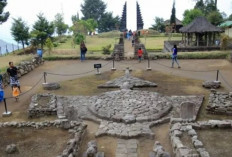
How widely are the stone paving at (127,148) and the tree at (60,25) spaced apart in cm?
4251

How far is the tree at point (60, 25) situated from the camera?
1917 inches

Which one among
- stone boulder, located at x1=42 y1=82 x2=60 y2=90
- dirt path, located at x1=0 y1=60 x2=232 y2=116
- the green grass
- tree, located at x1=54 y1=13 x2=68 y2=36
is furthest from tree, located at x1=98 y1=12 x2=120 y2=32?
stone boulder, located at x1=42 y1=82 x2=60 y2=90

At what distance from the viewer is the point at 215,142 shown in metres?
8.19

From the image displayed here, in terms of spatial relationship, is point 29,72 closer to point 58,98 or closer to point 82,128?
point 58,98

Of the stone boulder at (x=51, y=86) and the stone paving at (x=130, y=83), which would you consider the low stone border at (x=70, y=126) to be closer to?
the stone boulder at (x=51, y=86)

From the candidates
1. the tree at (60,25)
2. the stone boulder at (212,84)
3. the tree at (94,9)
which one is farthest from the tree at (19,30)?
the tree at (94,9)

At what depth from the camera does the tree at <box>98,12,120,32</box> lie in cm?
6212

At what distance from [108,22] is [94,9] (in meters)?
5.73

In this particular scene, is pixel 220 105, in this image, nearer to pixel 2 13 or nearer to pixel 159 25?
pixel 2 13

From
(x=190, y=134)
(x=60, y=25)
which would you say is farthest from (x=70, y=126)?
(x=60, y=25)

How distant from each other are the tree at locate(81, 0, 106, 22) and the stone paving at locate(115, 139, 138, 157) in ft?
190

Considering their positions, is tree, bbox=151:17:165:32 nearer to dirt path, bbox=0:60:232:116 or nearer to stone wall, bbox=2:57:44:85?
dirt path, bbox=0:60:232:116

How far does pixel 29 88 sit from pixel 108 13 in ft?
164

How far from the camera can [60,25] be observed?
4862 cm
